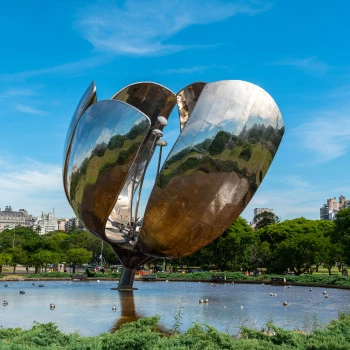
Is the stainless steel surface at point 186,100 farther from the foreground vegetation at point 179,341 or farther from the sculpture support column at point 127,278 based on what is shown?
the foreground vegetation at point 179,341

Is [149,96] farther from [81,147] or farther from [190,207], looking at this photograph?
[190,207]

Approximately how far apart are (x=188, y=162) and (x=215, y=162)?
0.73 metres

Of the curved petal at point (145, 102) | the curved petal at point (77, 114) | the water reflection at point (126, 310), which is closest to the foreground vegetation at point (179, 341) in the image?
the water reflection at point (126, 310)

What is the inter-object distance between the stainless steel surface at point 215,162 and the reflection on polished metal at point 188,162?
0.09ft

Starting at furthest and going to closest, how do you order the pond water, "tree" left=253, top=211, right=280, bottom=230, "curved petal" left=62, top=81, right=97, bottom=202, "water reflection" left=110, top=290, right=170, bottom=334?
"tree" left=253, top=211, right=280, bottom=230, "curved petal" left=62, top=81, right=97, bottom=202, the pond water, "water reflection" left=110, top=290, right=170, bottom=334

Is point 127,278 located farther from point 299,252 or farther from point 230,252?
point 230,252

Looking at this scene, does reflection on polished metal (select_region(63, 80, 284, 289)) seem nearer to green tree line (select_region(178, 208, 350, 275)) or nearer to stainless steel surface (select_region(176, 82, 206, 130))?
stainless steel surface (select_region(176, 82, 206, 130))

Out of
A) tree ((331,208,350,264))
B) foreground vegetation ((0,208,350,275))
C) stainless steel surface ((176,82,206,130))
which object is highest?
stainless steel surface ((176,82,206,130))

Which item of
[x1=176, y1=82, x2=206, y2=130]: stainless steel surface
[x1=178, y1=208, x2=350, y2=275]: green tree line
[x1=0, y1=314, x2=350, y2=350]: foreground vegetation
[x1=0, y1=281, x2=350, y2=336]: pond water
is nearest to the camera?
[x1=0, y1=314, x2=350, y2=350]: foreground vegetation

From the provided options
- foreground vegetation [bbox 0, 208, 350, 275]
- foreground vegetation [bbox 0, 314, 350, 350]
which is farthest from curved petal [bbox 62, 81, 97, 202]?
foreground vegetation [bbox 0, 208, 350, 275]

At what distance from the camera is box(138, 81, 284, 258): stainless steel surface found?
14000 mm

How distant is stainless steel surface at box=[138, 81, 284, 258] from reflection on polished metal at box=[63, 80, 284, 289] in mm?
27

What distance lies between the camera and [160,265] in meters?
70.6

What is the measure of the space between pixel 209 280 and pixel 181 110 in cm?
2213
